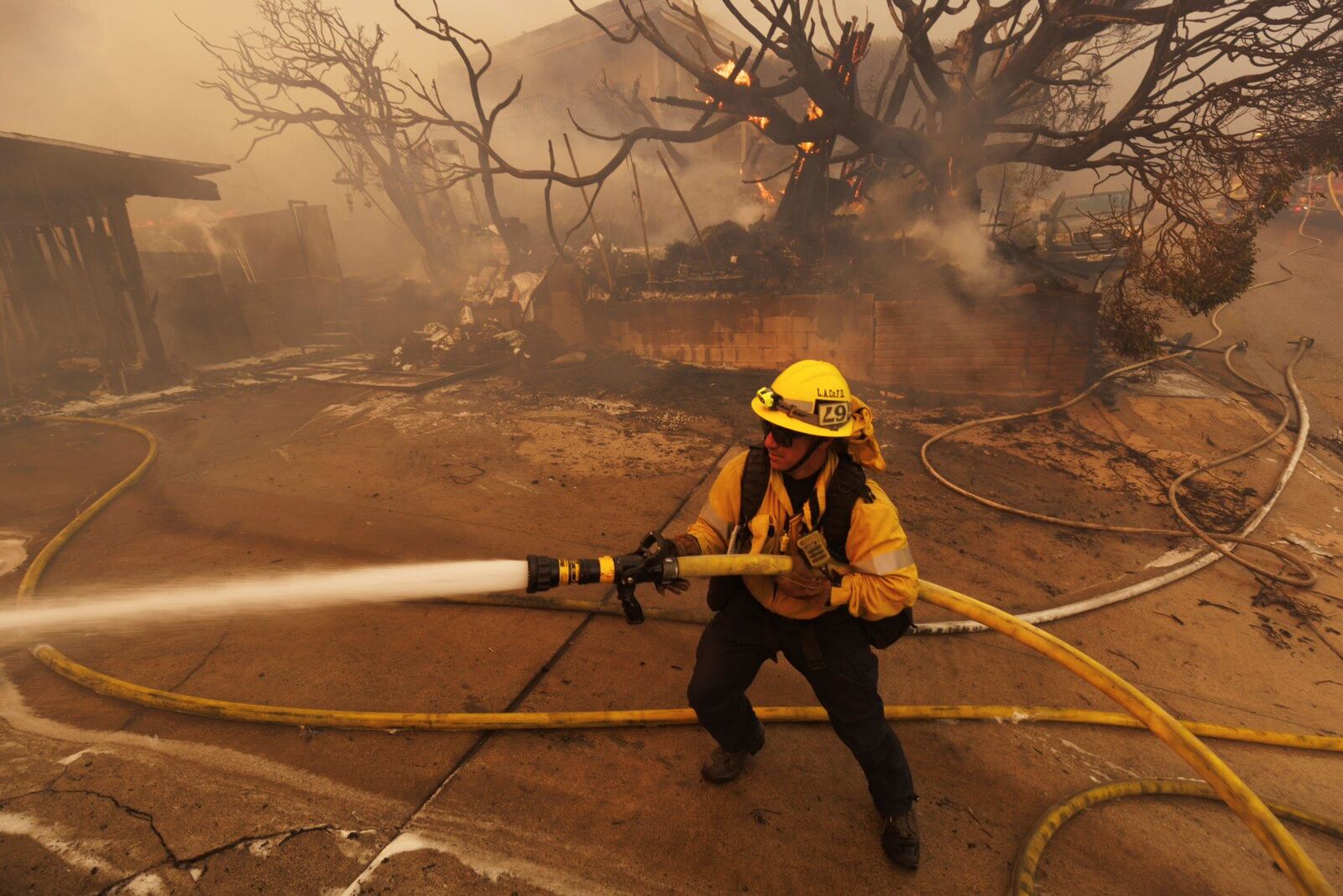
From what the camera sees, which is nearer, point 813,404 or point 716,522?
point 813,404

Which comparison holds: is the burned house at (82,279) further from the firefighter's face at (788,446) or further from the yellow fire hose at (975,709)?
the firefighter's face at (788,446)

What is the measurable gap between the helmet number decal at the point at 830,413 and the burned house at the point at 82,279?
1375 centimetres

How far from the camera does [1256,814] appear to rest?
6.26 ft

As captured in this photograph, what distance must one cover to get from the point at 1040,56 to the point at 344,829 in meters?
12.6

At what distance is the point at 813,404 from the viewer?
2195mm

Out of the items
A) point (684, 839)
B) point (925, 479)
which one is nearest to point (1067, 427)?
point (925, 479)

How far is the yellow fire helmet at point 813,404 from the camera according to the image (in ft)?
7.19

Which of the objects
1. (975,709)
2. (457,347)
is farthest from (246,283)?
(975,709)

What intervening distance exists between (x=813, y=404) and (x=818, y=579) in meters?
0.67

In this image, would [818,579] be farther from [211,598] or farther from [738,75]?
[738,75]

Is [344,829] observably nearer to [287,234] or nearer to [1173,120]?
[1173,120]

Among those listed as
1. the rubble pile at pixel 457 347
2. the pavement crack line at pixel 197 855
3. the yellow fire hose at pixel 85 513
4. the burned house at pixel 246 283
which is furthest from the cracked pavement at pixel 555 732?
the burned house at pixel 246 283

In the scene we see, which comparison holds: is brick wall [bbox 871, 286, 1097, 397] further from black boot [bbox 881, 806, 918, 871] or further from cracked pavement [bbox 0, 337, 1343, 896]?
black boot [bbox 881, 806, 918, 871]

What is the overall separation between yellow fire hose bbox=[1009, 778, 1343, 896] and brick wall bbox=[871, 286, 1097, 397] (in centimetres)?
720
